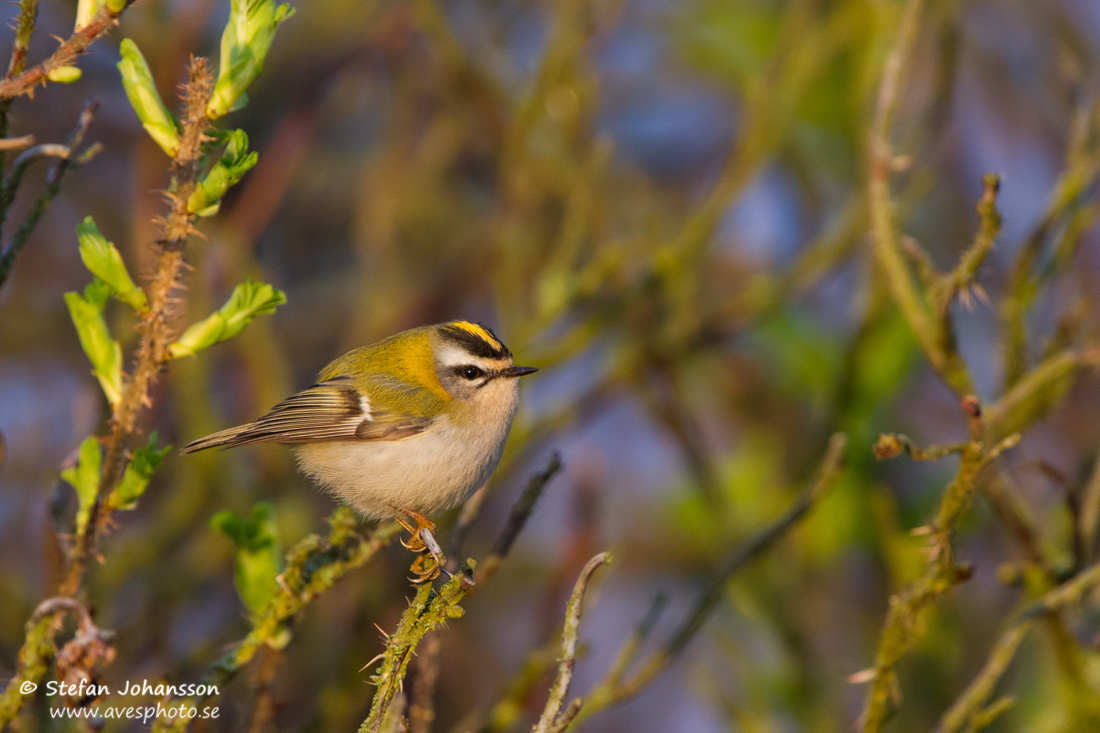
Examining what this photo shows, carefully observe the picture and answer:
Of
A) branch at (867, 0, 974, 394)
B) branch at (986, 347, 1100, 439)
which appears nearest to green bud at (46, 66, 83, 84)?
branch at (986, 347, 1100, 439)

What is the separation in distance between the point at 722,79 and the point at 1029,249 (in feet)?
8.51

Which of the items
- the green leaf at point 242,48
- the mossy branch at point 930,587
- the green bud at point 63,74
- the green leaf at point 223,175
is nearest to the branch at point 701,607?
the mossy branch at point 930,587

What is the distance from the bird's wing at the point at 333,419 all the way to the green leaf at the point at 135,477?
38.4 inches

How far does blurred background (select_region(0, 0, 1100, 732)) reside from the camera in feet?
9.70

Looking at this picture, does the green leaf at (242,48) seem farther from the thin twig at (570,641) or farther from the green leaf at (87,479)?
the thin twig at (570,641)

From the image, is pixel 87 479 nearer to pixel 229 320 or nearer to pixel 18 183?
pixel 229 320

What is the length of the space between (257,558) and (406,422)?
0.97 m

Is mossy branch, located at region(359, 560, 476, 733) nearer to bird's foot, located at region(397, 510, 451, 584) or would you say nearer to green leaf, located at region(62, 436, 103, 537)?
bird's foot, located at region(397, 510, 451, 584)

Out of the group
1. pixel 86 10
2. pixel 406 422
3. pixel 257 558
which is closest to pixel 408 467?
pixel 406 422

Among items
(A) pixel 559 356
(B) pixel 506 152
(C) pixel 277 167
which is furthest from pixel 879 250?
(C) pixel 277 167

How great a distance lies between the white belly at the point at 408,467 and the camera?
8.14ft

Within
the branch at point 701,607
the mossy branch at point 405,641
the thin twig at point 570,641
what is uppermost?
the mossy branch at point 405,641

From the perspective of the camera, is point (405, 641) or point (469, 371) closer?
point (405, 641)

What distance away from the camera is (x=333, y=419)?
2719 millimetres
